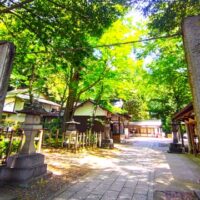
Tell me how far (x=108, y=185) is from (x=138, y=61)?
420 inches

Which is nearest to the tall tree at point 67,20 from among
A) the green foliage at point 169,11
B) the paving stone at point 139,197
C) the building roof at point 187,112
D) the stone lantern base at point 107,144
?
the green foliage at point 169,11

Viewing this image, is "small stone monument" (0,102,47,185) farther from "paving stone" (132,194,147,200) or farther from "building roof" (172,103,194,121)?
"building roof" (172,103,194,121)

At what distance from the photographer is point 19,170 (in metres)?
5.98

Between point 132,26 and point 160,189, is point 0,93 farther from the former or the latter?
point 132,26

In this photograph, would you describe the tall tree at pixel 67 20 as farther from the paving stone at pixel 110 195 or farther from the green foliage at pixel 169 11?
the paving stone at pixel 110 195

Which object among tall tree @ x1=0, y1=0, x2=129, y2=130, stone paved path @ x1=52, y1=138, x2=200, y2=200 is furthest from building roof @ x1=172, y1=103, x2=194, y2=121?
tall tree @ x1=0, y1=0, x2=129, y2=130

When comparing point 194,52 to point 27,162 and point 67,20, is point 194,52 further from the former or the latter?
point 27,162

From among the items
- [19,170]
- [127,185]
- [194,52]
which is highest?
[194,52]

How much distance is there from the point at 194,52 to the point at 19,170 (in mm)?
6071

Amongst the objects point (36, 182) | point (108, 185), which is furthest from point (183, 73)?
point (36, 182)

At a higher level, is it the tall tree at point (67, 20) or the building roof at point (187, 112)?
the tall tree at point (67, 20)

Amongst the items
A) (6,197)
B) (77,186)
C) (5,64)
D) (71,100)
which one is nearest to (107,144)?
(71,100)

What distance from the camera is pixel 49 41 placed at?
6090 mm

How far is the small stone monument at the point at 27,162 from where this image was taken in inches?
235
